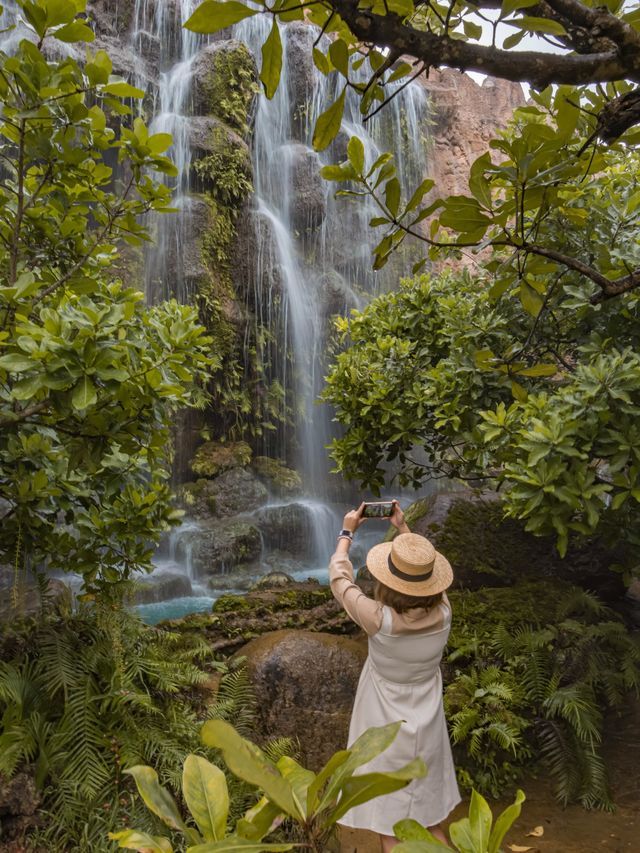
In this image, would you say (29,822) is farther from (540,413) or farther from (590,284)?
(590,284)

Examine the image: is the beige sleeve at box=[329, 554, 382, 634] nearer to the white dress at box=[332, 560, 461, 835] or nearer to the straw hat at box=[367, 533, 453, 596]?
the white dress at box=[332, 560, 461, 835]

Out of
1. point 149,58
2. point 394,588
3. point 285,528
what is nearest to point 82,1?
point 394,588

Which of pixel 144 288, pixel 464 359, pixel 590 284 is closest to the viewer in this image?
pixel 590 284

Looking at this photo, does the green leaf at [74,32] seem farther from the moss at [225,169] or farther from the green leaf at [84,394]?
the moss at [225,169]

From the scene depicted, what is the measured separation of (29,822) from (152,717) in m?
0.93

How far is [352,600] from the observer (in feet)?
9.50

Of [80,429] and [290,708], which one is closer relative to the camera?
[80,429]

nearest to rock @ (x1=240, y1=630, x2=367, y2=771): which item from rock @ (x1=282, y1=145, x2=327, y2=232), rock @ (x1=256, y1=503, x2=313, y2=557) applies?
rock @ (x1=256, y1=503, x2=313, y2=557)

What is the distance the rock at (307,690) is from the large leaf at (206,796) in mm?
3597

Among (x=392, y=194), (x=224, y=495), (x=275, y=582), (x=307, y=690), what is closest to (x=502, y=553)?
(x=307, y=690)

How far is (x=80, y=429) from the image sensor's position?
2709 millimetres

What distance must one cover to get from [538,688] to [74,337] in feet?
13.4

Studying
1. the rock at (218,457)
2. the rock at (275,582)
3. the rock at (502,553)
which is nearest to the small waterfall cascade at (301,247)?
the rock at (218,457)

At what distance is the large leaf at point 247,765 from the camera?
76 cm
